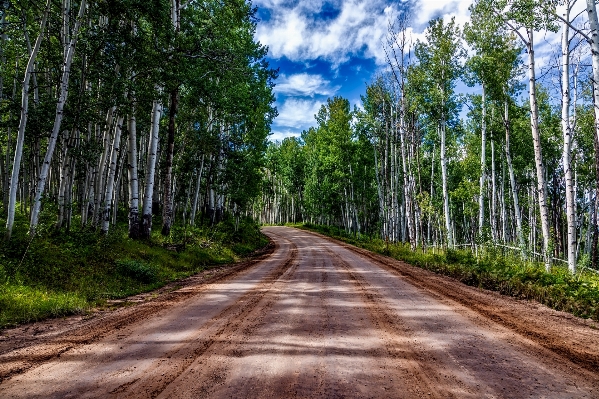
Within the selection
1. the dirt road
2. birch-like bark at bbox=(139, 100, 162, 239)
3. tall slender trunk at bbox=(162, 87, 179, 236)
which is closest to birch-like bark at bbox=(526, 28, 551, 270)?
the dirt road

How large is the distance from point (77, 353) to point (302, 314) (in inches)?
134

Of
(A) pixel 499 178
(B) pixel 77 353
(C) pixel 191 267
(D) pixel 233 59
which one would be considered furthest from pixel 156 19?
(A) pixel 499 178

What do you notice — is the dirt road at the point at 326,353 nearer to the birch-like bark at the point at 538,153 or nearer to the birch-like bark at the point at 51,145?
the birch-like bark at the point at 51,145

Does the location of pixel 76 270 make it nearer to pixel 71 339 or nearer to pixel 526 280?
pixel 71 339

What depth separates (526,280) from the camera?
8.86m

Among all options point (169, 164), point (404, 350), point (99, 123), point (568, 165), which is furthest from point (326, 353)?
point (99, 123)

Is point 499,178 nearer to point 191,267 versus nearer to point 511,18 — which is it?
point 511,18

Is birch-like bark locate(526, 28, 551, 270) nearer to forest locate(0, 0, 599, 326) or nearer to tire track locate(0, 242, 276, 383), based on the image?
forest locate(0, 0, 599, 326)

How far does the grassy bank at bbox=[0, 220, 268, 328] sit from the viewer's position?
6.28 m

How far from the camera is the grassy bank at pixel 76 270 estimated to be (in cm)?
628

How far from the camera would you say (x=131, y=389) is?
3.13m

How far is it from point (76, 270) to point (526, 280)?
12.4 meters

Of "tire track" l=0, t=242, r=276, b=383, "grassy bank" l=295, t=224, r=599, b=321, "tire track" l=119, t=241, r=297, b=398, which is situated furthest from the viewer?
"grassy bank" l=295, t=224, r=599, b=321

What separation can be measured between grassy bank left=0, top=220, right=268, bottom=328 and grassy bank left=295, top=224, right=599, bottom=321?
9832 mm
